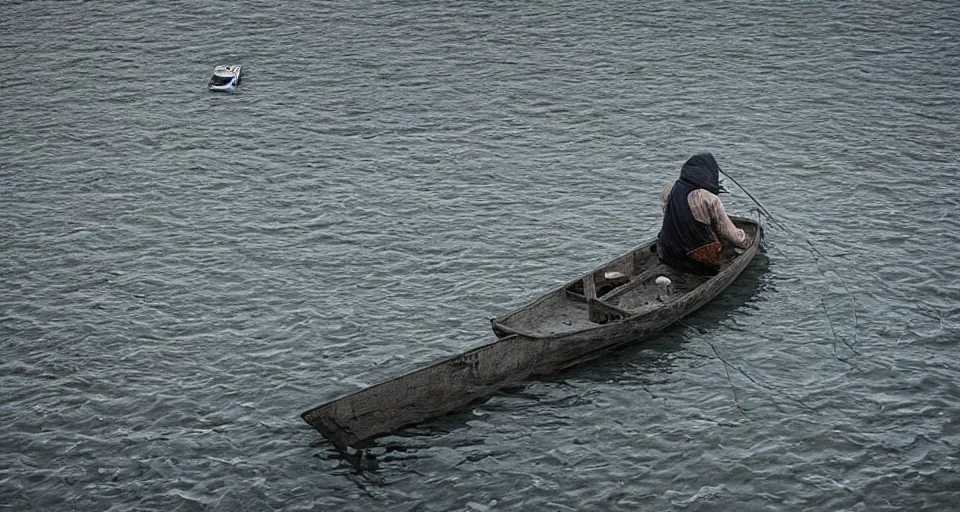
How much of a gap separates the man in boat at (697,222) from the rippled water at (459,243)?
124cm

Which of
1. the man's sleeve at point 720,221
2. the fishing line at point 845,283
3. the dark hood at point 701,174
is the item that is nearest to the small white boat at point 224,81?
the fishing line at point 845,283

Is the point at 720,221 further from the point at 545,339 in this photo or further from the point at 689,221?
the point at 545,339

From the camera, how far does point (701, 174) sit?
2238cm

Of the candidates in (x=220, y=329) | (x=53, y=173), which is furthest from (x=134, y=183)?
(x=220, y=329)

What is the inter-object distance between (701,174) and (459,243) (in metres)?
6.63

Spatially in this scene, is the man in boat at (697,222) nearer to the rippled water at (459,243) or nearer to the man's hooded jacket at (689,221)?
Result: the man's hooded jacket at (689,221)

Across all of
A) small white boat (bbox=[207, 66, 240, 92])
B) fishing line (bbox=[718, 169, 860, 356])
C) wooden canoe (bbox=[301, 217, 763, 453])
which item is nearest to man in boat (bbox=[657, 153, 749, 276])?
wooden canoe (bbox=[301, 217, 763, 453])

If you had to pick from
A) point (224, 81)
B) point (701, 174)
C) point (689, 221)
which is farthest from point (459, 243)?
point (224, 81)

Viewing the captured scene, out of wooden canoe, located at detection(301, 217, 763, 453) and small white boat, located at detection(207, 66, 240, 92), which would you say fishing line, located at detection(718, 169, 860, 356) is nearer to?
wooden canoe, located at detection(301, 217, 763, 453)

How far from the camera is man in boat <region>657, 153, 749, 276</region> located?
22.3m

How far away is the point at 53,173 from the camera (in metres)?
30.6

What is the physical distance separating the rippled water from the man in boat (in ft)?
4.07

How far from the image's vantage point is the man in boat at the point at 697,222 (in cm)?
2227

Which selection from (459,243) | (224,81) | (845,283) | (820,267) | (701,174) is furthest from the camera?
(224,81)
